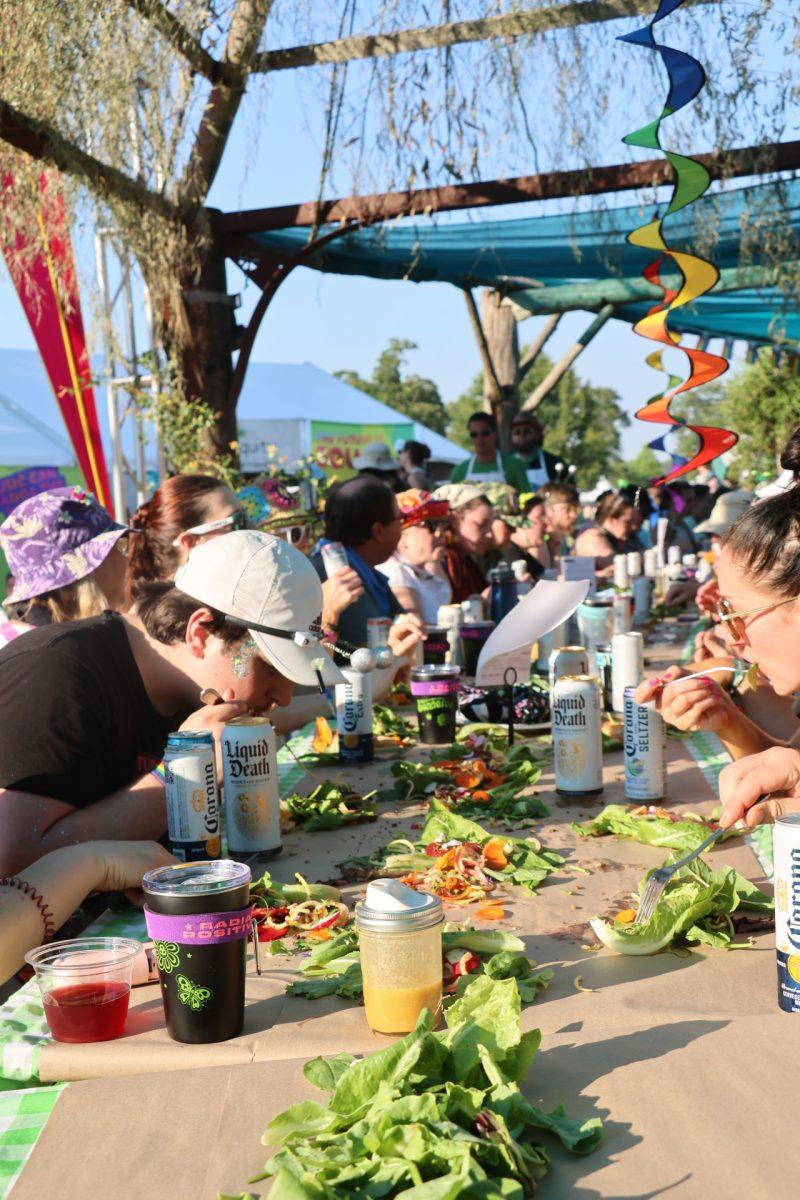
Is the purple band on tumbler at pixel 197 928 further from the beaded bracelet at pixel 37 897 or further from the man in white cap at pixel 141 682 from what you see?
the man in white cap at pixel 141 682

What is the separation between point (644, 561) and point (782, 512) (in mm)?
6128

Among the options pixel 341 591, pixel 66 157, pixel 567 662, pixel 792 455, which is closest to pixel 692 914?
pixel 792 455

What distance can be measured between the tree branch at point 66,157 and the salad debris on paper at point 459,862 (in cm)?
436

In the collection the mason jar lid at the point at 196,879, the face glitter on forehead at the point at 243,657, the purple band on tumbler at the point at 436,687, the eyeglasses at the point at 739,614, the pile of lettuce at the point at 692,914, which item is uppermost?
the eyeglasses at the point at 739,614

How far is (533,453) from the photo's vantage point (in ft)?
31.4

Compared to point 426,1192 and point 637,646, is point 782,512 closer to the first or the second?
point 637,646

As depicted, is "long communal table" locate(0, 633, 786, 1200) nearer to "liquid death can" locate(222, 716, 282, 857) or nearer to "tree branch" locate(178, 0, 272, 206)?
"liquid death can" locate(222, 716, 282, 857)

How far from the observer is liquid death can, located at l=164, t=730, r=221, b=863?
2.01 meters

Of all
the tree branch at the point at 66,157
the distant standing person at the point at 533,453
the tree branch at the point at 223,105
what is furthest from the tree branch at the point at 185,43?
the distant standing person at the point at 533,453

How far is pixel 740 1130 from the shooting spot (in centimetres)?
113

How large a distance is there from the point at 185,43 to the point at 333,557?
3.09 meters

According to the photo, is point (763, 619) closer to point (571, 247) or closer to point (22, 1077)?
point (22, 1077)

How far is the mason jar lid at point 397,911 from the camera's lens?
1.47 metres

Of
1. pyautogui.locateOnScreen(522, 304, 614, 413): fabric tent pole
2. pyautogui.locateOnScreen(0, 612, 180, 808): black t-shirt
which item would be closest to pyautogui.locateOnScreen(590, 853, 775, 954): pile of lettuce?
pyautogui.locateOnScreen(0, 612, 180, 808): black t-shirt
